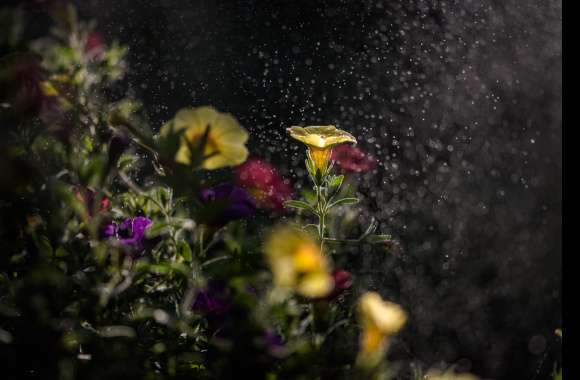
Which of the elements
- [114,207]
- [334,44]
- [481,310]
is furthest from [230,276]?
[481,310]

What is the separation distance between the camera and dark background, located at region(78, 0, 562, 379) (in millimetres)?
1884

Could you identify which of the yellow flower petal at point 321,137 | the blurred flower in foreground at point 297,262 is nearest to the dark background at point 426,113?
the yellow flower petal at point 321,137

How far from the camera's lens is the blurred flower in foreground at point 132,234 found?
47 cm

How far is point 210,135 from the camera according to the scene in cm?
42

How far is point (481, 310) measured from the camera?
2.33 m

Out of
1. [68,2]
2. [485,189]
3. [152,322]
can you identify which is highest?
[68,2]

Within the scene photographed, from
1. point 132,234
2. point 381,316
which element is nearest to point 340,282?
point 381,316

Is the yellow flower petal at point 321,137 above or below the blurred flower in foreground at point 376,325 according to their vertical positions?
above

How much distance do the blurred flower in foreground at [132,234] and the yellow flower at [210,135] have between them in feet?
0.31

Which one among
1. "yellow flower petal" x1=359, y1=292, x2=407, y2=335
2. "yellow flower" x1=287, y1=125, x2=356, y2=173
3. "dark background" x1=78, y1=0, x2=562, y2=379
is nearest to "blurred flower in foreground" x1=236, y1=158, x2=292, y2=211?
"yellow flower" x1=287, y1=125, x2=356, y2=173

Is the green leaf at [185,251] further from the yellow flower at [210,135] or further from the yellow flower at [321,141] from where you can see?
the yellow flower at [321,141]

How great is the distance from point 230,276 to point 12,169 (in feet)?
0.45

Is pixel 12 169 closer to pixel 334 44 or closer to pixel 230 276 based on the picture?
pixel 230 276

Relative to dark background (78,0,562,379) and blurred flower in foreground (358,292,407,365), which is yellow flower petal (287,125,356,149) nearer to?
blurred flower in foreground (358,292,407,365)
